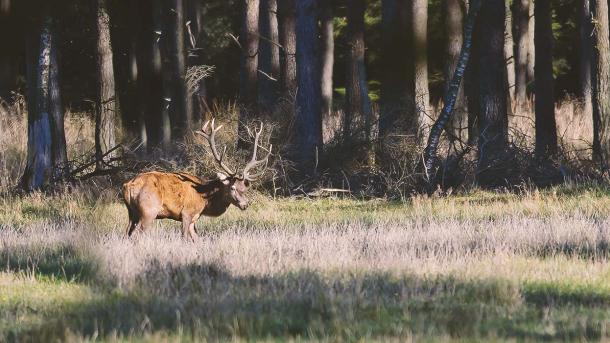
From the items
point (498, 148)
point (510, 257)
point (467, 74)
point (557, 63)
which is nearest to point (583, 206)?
point (498, 148)

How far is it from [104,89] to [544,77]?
9.39 metres

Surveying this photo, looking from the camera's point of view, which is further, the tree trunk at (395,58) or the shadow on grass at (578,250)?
the tree trunk at (395,58)

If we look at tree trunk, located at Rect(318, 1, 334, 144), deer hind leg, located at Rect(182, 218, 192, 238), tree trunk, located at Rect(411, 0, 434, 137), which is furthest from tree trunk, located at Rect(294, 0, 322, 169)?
tree trunk, located at Rect(318, 1, 334, 144)

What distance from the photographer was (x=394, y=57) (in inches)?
933

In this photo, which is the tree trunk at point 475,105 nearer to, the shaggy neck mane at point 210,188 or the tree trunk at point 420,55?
the tree trunk at point 420,55

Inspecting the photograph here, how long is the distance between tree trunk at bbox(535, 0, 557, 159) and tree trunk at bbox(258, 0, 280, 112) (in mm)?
5679

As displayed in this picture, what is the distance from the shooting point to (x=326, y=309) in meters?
8.27

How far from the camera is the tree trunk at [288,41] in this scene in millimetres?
26469

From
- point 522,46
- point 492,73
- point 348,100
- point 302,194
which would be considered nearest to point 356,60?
point 348,100

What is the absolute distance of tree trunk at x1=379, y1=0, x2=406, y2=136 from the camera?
23.1 metres

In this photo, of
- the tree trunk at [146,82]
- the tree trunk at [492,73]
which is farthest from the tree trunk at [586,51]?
the tree trunk at [146,82]

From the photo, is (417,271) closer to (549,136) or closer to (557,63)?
(549,136)

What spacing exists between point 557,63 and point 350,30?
14.7m

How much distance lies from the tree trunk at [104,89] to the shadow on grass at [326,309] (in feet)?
47.4
